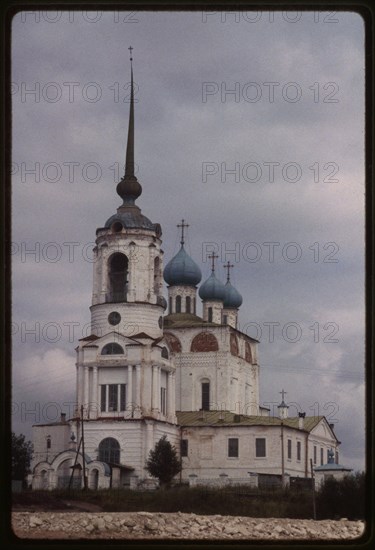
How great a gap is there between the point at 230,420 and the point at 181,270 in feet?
19.8

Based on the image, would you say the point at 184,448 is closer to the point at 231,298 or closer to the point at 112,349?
the point at 112,349

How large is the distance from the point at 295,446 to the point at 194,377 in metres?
4.60

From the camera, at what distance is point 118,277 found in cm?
2581

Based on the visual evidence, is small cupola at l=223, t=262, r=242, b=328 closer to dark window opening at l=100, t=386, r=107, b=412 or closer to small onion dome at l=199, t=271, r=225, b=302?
A: small onion dome at l=199, t=271, r=225, b=302

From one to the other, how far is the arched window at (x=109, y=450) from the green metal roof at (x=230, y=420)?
8.89 feet

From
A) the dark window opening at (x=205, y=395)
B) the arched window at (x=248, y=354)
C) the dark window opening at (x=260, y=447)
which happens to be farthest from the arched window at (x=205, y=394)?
the dark window opening at (x=260, y=447)

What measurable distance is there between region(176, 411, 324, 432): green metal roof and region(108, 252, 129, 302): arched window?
3943mm

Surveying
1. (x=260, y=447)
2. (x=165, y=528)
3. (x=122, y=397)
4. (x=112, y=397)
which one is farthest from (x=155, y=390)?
(x=165, y=528)

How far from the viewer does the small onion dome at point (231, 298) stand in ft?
111

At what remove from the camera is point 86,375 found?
973 inches

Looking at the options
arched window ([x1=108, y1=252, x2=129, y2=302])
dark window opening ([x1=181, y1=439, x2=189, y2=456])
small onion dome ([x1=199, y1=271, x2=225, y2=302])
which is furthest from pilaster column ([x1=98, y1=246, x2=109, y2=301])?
small onion dome ([x1=199, y1=271, x2=225, y2=302])

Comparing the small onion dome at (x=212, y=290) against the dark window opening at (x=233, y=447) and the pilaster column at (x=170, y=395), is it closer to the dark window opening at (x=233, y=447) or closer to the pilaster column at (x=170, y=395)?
the pilaster column at (x=170, y=395)
